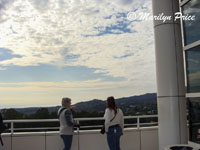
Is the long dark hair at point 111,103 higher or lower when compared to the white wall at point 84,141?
higher

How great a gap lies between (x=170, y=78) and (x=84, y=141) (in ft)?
9.40

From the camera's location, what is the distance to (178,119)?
17.9 ft

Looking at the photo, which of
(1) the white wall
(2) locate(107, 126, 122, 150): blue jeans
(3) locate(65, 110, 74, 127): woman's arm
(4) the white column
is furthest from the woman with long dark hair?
(1) the white wall

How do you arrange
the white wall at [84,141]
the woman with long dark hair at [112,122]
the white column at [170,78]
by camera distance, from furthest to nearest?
1. the white wall at [84,141]
2. the white column at [170,78]
3. the woman with long dark hair at [112,122]

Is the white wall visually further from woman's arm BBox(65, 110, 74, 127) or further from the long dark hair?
the long dark hair

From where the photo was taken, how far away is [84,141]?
6457 millimetres

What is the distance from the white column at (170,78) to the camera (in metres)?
5.44

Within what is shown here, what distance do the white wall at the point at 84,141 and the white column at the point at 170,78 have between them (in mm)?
1233

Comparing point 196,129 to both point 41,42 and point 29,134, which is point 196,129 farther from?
point 41,42

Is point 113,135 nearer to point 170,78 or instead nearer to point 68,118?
point 68,118

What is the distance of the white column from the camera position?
5.44 m

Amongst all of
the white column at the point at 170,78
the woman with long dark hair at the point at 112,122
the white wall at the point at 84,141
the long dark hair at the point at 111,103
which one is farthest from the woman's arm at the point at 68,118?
the white column at the point at 170,78

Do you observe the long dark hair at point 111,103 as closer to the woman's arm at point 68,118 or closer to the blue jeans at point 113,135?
the blue jeans at point 113,135

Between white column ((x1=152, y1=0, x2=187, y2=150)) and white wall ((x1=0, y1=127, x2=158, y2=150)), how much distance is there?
48.6 inches
